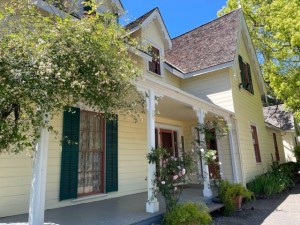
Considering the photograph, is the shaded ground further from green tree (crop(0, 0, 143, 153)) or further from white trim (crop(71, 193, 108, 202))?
green tree (crop(0, 0, 143, 153))

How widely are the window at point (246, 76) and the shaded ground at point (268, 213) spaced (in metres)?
5.37

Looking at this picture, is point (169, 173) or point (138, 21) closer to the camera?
point (169, 173)

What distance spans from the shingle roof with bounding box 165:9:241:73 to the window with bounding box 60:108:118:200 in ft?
19.3

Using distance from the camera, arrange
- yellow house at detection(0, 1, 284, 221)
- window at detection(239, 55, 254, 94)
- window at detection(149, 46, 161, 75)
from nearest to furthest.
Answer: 1. yellow house at detection(0, 1, 284, 221)
2. window at detection(149, 46, 161, 75)
3. window at detection(239, 55, 254, 94)

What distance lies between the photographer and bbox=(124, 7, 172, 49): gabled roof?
29.7 ft

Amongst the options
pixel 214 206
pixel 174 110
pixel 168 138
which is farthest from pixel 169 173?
pixel 168 138

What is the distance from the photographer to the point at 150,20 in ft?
31.6

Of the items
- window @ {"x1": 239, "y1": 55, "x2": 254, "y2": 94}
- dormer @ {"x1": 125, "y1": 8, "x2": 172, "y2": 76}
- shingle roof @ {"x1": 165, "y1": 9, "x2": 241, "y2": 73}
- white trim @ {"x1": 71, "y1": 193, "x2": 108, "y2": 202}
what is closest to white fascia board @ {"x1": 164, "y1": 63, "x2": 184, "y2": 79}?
dormer @ {"x1": 125, "y1": 8, "x2": 172, "y2": 76}

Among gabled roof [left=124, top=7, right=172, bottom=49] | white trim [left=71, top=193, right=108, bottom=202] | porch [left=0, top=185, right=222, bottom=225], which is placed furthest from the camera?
gabled roof [left=124, top=7, right=172, bottom=49]

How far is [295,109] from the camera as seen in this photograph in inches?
529

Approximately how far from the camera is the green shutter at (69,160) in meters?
5.92

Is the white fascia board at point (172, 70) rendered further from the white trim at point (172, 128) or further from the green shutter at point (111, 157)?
the green shutter at point (111, 157)

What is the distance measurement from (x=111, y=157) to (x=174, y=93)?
2.63 metres

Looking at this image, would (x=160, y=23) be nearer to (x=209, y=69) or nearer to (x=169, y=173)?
(x=209, y=69)
